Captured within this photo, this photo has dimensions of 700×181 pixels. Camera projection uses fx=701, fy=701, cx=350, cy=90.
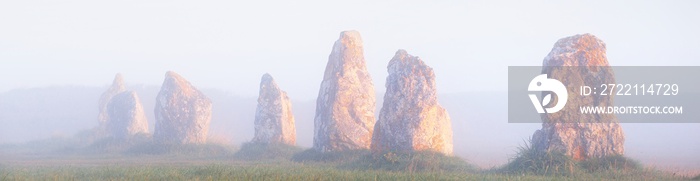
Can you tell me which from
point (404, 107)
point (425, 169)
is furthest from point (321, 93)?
point (425, 169)

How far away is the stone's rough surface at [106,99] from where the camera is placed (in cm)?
5039

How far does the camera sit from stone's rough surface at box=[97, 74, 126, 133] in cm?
5039

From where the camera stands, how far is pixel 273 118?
33938mm

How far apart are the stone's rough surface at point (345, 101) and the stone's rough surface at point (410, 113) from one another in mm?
4011

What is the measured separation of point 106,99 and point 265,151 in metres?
27.4

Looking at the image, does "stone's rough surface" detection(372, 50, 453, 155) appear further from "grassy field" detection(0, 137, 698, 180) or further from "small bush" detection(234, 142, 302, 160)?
"small bush" detection(234, 142, 302, 160)

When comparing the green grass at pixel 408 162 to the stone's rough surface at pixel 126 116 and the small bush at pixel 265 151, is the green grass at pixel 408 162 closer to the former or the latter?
the small bush at pixel 265 151

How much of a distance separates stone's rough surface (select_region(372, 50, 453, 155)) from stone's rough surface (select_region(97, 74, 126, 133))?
103ft

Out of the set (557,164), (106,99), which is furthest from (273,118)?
(106,99)

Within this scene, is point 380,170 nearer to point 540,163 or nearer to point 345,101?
point 540,163

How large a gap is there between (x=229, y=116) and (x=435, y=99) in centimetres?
5233

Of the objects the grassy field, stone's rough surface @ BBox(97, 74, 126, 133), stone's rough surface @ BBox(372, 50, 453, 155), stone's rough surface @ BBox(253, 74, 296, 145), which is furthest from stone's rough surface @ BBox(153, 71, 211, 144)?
stone's rough surface @ BBox(372, 50, 453, 155)

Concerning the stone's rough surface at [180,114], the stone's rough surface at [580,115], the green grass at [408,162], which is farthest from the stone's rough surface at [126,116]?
the stone's rough surface at [580,115]

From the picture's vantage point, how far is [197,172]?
14.9m
